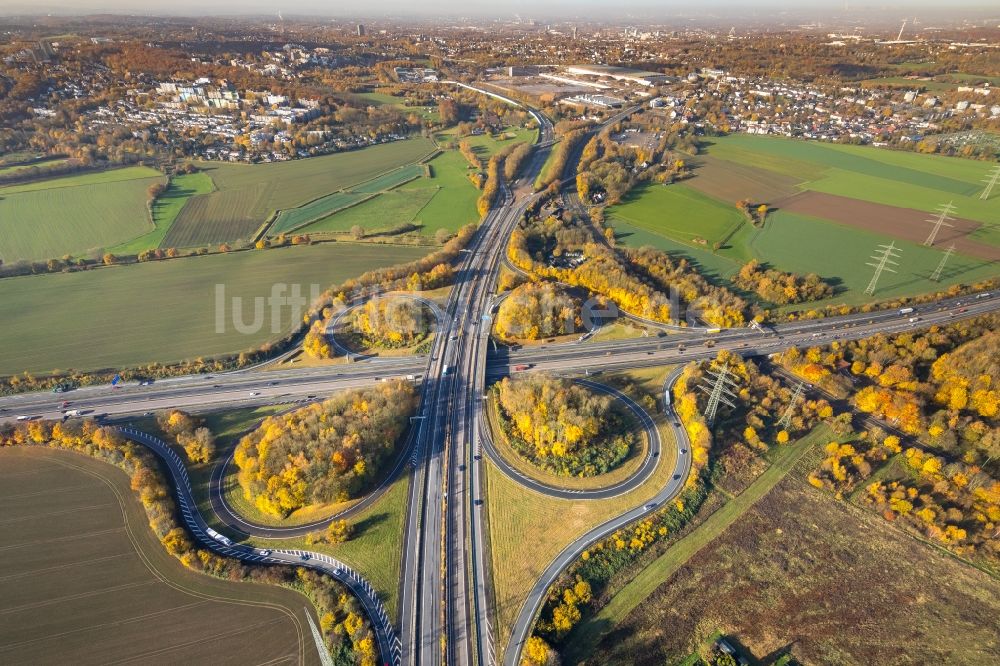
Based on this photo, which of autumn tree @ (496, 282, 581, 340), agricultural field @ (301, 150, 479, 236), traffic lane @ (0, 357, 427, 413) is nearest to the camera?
traffic lane @ (0, 357, 427, 413)

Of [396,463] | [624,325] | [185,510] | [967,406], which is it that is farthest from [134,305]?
[967,406]

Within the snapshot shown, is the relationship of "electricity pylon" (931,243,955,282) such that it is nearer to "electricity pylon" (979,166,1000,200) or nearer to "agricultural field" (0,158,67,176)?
"electricity pylon" (979,166,1000,200)

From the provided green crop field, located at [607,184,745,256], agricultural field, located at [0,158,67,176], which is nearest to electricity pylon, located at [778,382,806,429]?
green crop field, located at [607,184,745,256]

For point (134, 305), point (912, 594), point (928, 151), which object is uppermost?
point (928, 151)

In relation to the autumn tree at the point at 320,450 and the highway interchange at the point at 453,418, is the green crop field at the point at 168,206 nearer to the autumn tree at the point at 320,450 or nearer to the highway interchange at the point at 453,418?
the highway interchange at the point at 453,418

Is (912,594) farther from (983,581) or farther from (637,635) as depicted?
(637,635)

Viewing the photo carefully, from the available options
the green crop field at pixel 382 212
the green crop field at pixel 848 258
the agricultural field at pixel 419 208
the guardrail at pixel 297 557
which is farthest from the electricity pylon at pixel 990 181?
the guardrail at pixel 297 557

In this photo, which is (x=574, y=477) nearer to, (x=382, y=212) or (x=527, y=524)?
(x=527, y=524)
